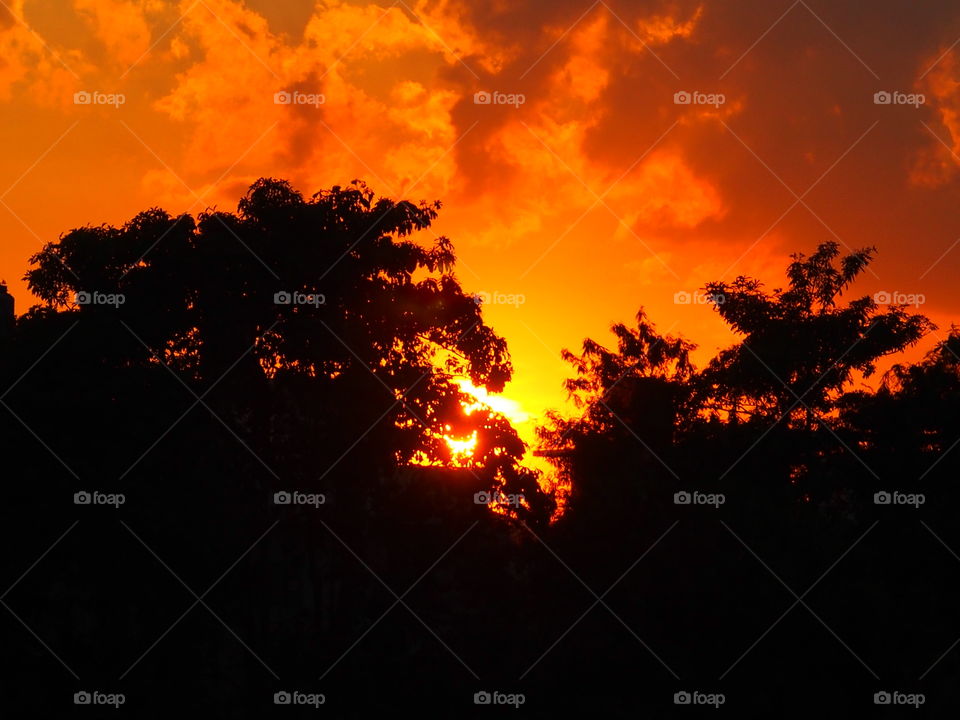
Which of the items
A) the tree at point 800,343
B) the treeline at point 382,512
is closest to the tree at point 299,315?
the treeline at point 382,512

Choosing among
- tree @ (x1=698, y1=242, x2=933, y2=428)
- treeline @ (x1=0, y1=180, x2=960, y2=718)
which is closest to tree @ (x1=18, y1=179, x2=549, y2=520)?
treeline @ (x1=0, y1=180, x2=960, y2=718)

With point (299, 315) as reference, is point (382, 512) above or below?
below

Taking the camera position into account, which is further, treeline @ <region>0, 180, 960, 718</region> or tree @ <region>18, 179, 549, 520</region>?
tree @ <region>18, 179, 549, 520</region>

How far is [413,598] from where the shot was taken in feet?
68.7

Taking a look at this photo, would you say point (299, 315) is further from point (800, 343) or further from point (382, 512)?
point (800, 343)

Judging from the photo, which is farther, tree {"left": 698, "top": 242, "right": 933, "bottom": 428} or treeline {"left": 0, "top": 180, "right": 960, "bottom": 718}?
tree {"left": 698, "top": 242, "right": 933, "bottom": 428}

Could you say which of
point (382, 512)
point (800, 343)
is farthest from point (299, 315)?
point (800, 343)

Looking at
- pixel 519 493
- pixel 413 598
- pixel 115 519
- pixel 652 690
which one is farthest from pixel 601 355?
pixel 115 519

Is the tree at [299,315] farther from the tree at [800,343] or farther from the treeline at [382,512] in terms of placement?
the tree at [800,343]

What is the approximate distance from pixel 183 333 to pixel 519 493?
813 centimetres

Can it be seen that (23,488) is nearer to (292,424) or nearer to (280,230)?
(292,424)

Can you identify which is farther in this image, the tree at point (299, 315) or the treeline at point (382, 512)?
the tree at point (299, 315)

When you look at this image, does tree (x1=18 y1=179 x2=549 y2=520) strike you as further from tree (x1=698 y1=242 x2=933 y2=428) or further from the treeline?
tree (x1=698 y1=242 x2=933 y2=428)

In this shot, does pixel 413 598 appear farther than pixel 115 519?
Yes
